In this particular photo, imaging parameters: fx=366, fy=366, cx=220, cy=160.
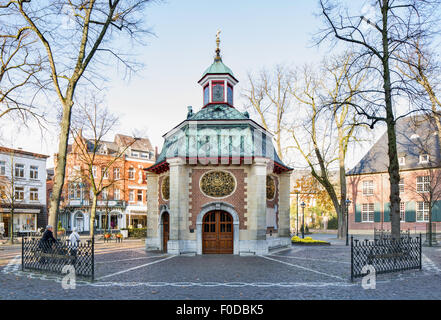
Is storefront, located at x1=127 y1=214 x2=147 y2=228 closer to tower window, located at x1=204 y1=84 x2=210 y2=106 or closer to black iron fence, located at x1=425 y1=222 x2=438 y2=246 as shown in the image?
tower window, located at x1=204 y1=84 x2=210 y2=106

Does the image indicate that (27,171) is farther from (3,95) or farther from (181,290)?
(181,290)

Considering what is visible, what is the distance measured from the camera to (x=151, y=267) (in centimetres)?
1540

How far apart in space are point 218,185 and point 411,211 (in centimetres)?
2973

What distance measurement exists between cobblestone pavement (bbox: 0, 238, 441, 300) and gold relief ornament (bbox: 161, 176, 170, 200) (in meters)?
7.51

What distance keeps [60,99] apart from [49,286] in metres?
8.14

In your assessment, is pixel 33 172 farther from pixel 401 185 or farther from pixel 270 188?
pixel 401 185

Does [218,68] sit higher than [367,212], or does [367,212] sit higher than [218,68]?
[218,68]

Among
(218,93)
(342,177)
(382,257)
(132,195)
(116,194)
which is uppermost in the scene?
(218,93)

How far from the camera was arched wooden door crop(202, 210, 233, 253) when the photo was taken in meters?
21.1

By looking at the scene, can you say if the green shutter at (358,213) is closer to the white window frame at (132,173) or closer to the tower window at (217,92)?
the tower window at (217,92)

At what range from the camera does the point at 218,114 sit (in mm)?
23781

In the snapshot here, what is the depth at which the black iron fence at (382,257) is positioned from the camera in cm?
1231

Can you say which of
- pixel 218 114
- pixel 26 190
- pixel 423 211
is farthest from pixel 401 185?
pixel 26 190

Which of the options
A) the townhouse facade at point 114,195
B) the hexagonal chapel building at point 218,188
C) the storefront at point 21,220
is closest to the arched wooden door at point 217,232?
the hexagonal chapel building at point 218,188
